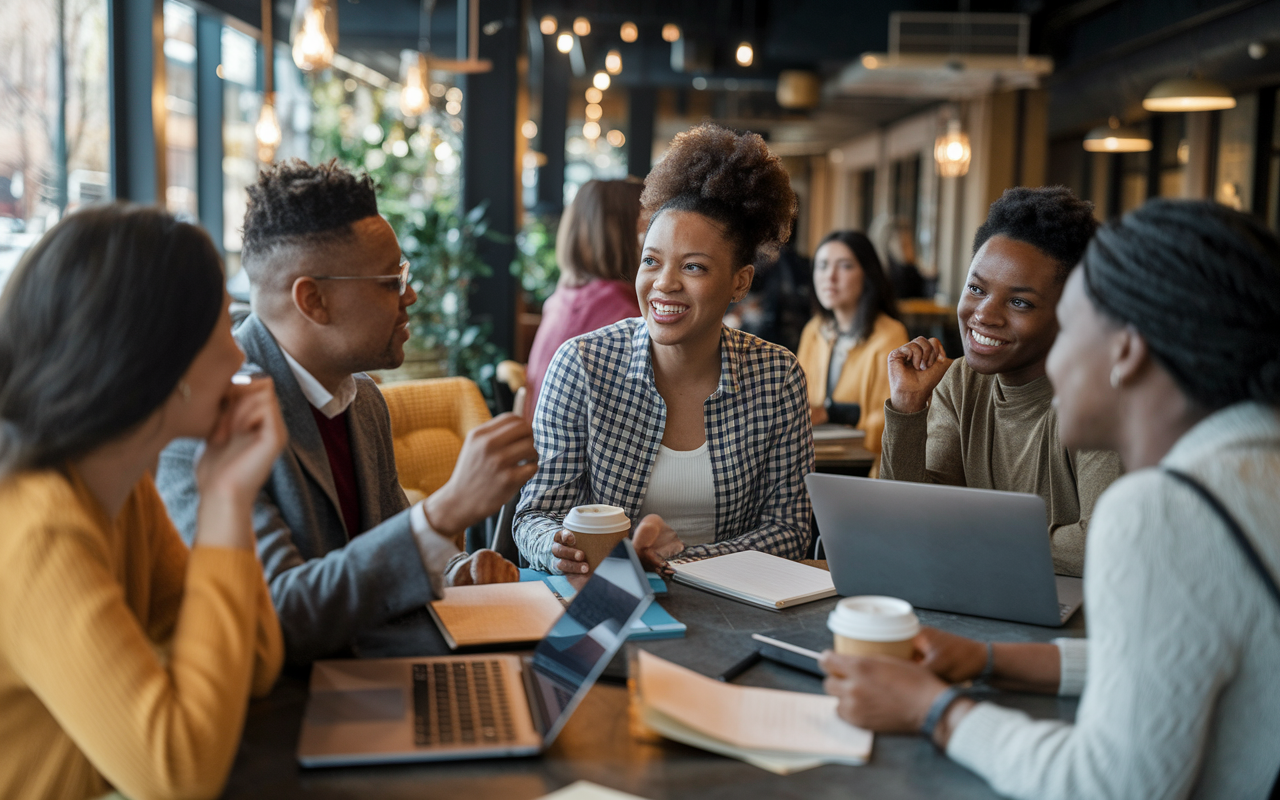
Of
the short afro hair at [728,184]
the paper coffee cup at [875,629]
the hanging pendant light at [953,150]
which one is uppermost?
the hanging pendant light at [953,150]

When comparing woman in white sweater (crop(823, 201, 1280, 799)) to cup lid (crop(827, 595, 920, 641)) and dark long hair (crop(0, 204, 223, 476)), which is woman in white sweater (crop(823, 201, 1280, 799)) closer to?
cup lid (crop(827, 595, 920, 641))

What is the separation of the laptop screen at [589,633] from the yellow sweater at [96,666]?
37cm

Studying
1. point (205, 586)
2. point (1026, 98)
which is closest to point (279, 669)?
point (205, 586)

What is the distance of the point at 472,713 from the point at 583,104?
53.7ft

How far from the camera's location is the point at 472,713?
1232mm

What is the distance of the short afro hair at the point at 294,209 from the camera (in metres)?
1.73

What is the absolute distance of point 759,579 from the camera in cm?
181

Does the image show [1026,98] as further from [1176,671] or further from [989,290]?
[1176,671]

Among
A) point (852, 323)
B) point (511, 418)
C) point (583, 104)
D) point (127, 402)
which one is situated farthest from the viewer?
point (583, 104)

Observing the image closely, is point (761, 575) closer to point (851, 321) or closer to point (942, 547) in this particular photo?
point (942, 547)

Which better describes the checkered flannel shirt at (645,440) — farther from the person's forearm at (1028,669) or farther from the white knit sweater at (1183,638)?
the white knit sweater at (1183,638)

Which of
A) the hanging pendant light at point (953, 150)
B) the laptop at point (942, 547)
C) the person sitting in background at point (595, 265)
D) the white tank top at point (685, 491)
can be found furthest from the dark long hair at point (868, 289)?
the hanging pendant light at point (953, 150)

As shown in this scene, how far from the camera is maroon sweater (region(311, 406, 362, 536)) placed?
181 cm

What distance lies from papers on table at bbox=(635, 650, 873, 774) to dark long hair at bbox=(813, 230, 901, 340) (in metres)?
3.48
